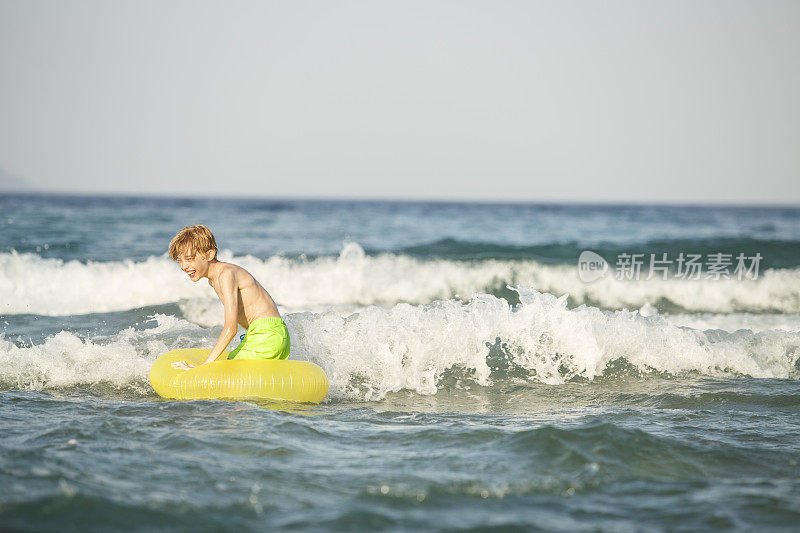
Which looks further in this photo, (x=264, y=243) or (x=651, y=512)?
(x=264, y=243)

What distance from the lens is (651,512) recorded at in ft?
11.8

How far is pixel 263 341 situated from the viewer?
600 centimetres

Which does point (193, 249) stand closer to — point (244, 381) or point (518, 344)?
point (244, 381)

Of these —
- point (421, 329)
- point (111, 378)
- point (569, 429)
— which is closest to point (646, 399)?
point (569, 429)

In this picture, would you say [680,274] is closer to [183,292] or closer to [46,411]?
[183,292]

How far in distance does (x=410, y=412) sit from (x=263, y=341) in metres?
1.48

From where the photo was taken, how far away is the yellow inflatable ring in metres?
5.52

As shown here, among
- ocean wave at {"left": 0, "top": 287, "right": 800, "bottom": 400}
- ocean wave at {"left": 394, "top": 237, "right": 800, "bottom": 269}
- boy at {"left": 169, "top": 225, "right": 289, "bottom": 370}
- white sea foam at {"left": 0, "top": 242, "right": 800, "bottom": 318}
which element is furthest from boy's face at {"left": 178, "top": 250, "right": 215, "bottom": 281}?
ocean wave at {"left": 394, "top": 237, "right": 800, "bottom": 269}

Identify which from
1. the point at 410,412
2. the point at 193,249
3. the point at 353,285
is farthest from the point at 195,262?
the point at 353,285

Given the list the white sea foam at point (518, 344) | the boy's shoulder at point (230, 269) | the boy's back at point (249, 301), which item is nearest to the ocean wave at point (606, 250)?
the white sea foam at point (518, 344)

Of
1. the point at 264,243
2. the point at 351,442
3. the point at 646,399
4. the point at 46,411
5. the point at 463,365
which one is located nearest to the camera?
the point at 351,442

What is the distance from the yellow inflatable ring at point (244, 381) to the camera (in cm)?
552

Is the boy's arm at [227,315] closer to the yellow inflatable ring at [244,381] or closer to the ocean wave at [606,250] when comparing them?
the yellow inflatable ring at [244,381]

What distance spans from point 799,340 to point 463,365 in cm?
449
